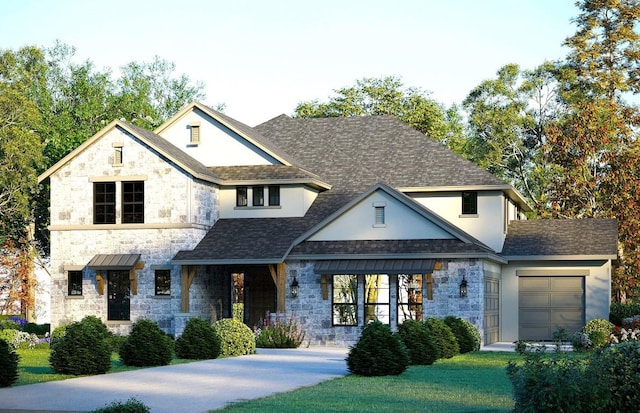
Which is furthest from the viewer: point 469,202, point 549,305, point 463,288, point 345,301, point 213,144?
point 213,144

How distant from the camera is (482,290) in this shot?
32219 mm

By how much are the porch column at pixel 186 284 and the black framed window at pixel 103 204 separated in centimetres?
350

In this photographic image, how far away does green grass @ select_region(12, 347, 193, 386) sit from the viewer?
20.2 m

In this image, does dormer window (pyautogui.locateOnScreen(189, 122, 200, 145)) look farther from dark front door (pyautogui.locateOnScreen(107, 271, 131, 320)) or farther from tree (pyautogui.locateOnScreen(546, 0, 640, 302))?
tree (pyautogui.locateOnScreen(546, 0, 640, 302))

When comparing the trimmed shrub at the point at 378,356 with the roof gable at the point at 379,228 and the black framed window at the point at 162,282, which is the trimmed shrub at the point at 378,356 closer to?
the roof gable at the point at 379,228

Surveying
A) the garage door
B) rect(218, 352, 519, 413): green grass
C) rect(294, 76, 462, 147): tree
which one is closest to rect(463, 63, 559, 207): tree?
rect(294, 76, 462, 147): tree

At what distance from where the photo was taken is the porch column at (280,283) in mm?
33250

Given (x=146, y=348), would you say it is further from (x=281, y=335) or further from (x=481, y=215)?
(x=481, y=215)

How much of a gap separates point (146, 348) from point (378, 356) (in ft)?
18.8

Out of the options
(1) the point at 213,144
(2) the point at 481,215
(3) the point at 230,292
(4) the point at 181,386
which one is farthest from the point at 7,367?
(2) the point at 481,215

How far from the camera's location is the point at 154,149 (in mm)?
34844

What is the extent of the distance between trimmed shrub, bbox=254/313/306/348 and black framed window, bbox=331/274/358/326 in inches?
49.7

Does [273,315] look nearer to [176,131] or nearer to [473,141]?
[176,131]

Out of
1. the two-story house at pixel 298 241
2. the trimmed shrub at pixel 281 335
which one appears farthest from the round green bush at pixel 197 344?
the two-story house at pixel 298 241
